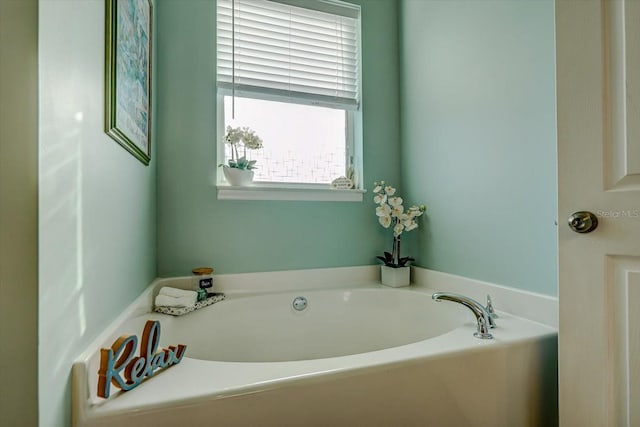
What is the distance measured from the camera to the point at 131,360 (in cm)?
78

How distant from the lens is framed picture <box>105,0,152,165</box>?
3.03 ft

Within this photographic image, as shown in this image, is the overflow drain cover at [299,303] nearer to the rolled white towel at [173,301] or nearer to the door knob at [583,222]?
the rolled white towel at [173,301]

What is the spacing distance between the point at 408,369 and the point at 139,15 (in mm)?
1544

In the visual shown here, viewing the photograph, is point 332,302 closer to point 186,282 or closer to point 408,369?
point 186,282

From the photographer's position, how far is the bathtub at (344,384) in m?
0.75

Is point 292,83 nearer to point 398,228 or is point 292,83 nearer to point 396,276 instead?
point 398,228

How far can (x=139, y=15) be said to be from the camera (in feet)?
4.11

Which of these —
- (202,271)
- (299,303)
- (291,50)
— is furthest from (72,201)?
(291,50)

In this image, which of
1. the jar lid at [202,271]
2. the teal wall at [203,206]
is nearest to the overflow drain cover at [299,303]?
the teal wall at [203,206]

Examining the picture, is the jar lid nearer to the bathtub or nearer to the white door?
the bathtub

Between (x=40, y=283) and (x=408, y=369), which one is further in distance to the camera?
(x=408, y=369)

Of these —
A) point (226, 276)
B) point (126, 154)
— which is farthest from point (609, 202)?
point (226, 276)

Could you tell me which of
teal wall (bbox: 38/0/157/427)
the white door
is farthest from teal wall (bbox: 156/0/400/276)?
the white door

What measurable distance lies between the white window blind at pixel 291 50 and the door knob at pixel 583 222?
1.46 metres
